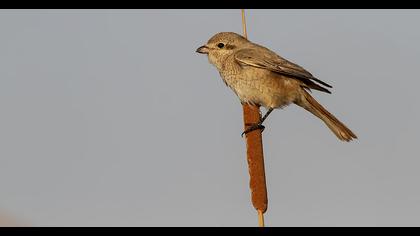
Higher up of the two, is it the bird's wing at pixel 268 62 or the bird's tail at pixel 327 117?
the bird's wing at pixel 268 62

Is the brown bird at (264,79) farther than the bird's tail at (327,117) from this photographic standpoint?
Yes

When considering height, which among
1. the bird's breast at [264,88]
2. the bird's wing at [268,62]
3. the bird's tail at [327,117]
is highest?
the bird's wing at [268,62]

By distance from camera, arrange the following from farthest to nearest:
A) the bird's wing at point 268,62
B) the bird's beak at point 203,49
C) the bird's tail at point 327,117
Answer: the bird's beak at point 203,49 < the bird's wing at point 268,62 < the bird's tail at point 327,117

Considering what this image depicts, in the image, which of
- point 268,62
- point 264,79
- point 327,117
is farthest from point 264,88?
point 327,117

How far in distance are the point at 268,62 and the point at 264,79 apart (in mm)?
146

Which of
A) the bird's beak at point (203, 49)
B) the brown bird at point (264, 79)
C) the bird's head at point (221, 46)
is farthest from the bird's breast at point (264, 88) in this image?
the bird's beak at point (203, 49)

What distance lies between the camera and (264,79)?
4.92 meters

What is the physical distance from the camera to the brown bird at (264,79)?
15.9 feet

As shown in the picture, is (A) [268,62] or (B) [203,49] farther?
(B) [203,49]

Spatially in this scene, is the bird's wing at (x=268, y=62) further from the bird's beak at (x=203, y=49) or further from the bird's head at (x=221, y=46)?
the bird's beak at (x=203, y=49)

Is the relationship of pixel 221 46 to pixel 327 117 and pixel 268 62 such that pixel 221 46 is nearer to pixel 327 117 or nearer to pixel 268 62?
pixel 268 62
